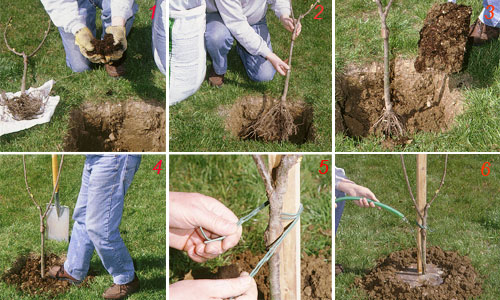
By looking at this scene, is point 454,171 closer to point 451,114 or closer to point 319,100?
point 451,114

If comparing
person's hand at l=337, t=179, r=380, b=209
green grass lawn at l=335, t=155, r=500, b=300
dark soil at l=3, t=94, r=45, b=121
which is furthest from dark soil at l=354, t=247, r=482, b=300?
dark soil at l=3, t=94, r=45, b=121

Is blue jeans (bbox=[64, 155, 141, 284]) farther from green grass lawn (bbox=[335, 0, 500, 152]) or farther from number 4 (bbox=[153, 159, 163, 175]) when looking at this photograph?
green grass lawn (bbox=[335, 0, 500, 152])

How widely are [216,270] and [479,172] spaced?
7.15 feet

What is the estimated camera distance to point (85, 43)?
293 cm

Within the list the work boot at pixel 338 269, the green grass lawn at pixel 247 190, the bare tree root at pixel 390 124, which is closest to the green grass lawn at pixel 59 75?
the green grass lawn at pixel 247 190

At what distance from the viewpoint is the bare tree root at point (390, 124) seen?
2.87 metres

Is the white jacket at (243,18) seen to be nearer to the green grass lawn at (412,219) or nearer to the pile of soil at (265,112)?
the pile of soil at (265,112)

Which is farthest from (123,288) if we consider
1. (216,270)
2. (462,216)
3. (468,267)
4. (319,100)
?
(462,216)

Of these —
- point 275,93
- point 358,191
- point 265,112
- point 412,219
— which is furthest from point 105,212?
point 412,219

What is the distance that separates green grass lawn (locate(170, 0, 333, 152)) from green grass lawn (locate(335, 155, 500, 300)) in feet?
1.42

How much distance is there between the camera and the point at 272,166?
215cm

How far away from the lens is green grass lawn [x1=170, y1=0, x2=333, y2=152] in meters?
2.80

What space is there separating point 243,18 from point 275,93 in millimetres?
541

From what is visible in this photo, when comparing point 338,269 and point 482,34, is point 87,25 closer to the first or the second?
point 338,269
